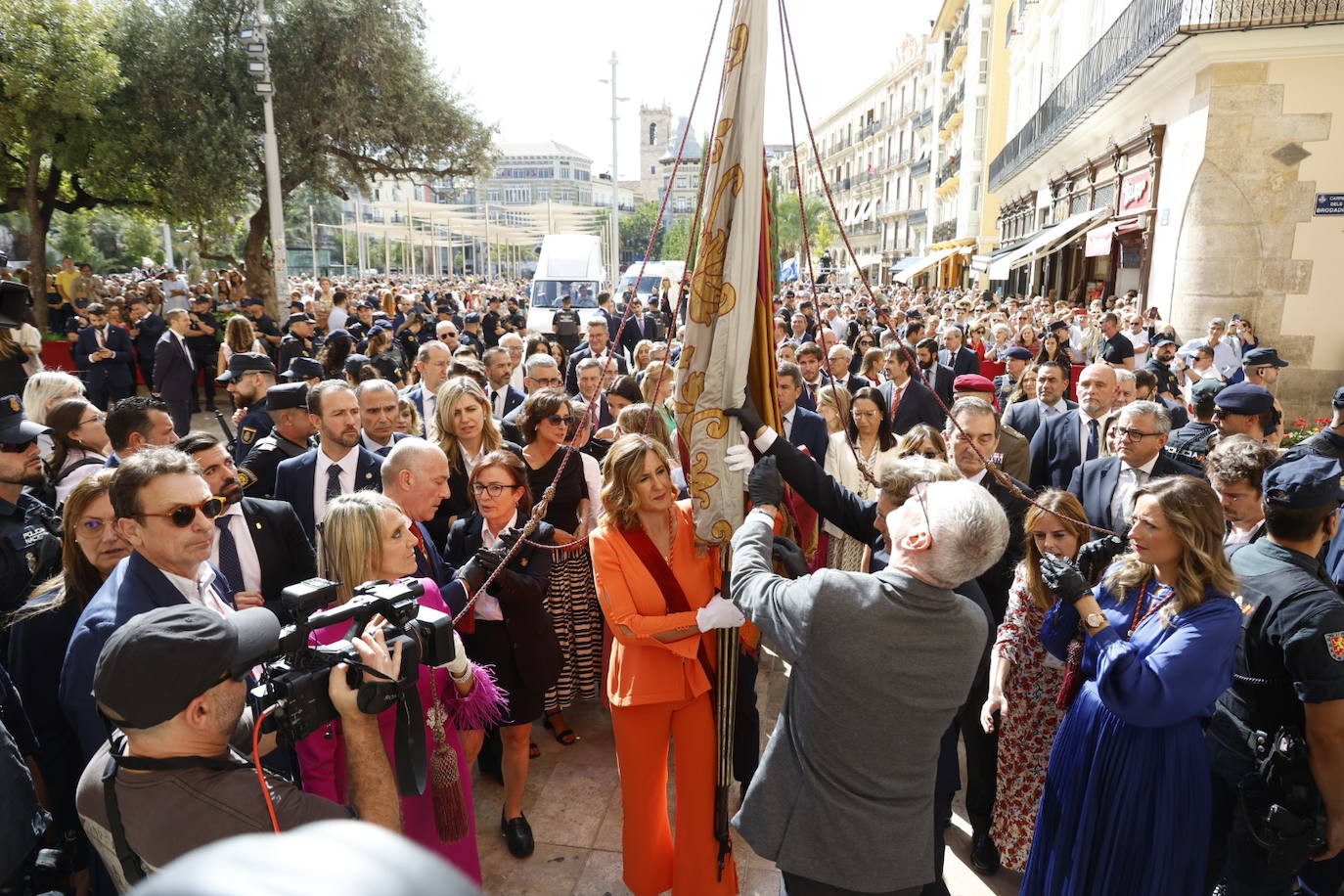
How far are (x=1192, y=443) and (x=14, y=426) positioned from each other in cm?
591

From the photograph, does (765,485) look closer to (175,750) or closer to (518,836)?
(175,750)

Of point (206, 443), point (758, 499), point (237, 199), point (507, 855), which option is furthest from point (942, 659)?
point (237, 199)

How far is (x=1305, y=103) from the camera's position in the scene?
10.8 metres

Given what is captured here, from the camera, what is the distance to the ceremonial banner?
2.55m

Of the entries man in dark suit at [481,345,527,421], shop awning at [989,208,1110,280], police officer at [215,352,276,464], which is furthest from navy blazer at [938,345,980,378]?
shop awning at [989,208,1110,280]

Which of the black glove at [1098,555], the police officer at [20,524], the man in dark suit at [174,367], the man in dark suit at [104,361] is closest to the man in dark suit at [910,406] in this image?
the black glove at [1098,555]

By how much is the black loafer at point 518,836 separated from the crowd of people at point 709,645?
0.01 m

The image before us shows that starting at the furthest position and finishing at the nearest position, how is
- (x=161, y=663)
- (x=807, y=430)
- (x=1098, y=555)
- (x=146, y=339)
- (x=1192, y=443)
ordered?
(x=146, y=339) < (x=807, y=430) < (x=1192, y=443) < (x=1098, y=555) < (x=161, y=663)

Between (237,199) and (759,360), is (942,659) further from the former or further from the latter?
(237,199)

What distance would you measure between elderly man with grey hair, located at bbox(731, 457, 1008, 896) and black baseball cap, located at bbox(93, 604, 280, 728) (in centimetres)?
126

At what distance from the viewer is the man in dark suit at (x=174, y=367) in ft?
29.9

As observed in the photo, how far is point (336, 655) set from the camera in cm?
183

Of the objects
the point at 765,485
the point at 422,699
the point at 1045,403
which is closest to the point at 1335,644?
the point at 765,485

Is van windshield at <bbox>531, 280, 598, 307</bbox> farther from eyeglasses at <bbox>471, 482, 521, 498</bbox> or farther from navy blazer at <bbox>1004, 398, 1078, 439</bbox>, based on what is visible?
eyeglasses at <bbox>471, 482, 521, 498</bbox>
